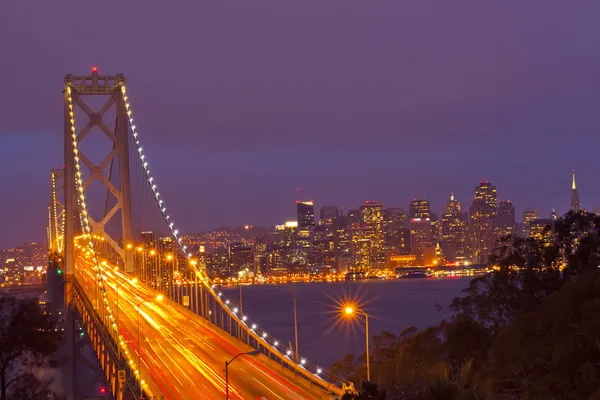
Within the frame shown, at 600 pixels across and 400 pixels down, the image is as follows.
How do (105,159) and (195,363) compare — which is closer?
(195,363)

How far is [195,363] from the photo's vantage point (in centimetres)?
2814

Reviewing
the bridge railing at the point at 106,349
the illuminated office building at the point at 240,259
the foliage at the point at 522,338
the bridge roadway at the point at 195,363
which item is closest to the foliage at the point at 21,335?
the bridge railing at the point at 106,349

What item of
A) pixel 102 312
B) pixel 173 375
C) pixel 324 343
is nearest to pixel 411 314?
pixel 324 343

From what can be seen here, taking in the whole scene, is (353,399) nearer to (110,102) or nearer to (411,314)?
(110,102)

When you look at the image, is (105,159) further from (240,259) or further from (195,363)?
Answer: (240,259)

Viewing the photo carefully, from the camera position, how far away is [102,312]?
35312 mm

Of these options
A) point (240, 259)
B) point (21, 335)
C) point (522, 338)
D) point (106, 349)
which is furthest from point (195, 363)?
point (240, 259)

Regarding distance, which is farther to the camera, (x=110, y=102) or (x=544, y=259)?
(x=110, y=102)

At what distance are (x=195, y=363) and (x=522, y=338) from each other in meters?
11.3

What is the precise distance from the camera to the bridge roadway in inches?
910

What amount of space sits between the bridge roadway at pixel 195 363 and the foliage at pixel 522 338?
2.97 metres


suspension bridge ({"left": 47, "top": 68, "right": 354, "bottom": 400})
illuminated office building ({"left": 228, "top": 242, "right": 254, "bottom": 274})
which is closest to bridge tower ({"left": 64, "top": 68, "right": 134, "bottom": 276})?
suspension bridge ({"left": 47, "top": 68, "right": 354, "bottom": 400})

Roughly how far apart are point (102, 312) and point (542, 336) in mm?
19913

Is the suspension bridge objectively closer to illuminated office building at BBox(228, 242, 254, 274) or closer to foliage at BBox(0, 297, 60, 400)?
foliage at BBox(0, 297, 60, 400)
